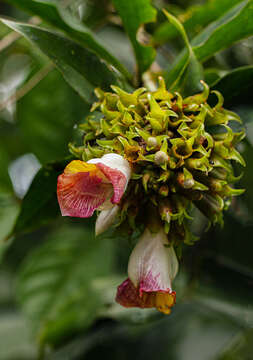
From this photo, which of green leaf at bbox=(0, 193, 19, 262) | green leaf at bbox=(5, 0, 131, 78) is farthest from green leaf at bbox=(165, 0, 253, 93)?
green leaf at bbox=(0, 193, 19, 262)

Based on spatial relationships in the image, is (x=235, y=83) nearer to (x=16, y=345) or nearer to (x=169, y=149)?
(x=169, y=149)

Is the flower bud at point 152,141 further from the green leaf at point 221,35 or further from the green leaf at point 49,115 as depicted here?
the green leaf at point 49,115

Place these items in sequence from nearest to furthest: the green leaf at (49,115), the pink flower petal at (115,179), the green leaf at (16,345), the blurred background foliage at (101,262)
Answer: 1. the pink flower petal at (115,179)
2. the blurred background foliage at (101,262)
3. the green leaf at (49,115)
4. the green leaf at (16,345)

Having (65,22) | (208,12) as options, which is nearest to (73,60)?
(65,22)

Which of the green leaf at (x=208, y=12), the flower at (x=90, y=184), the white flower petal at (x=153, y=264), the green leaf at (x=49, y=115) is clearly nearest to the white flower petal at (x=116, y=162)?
the flower at (x=90, y=184)

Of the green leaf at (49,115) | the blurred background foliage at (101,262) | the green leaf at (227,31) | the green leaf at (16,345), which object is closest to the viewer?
the green leaf at (227,31)

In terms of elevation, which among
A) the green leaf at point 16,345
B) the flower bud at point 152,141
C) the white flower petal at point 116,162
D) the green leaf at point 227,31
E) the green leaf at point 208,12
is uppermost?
the white flower petal at point 116,162

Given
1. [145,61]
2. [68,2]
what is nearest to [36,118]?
[68,2]

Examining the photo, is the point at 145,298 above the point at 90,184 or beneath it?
beneath
